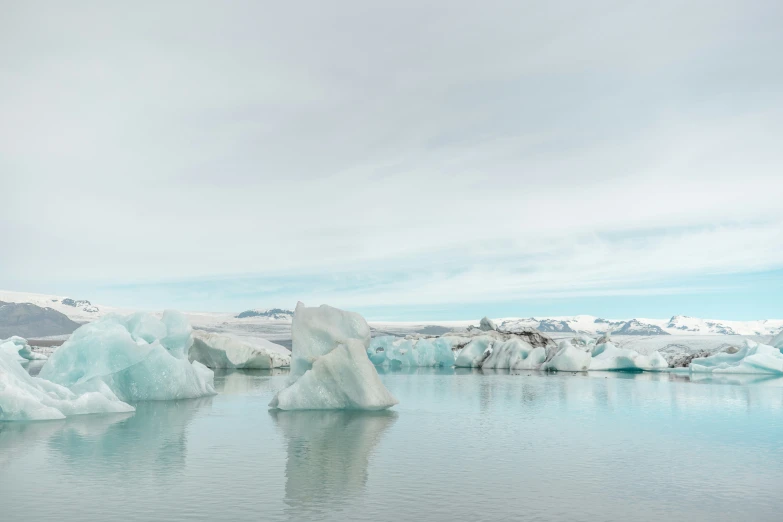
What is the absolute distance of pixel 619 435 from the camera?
12445 millimetres

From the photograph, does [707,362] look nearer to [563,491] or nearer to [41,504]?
[563,491]

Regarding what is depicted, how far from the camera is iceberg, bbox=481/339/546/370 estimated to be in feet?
151

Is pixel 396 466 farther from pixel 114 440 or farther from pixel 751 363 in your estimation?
pixel 751 363

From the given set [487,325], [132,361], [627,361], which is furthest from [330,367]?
[487,325]

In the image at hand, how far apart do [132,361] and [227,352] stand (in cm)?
2698

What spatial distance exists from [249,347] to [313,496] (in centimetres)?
3829

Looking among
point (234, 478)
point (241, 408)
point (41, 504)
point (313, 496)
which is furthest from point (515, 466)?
point (241, 408)

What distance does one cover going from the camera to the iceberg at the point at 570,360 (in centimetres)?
4206

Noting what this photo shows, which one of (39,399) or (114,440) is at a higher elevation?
(39,399)

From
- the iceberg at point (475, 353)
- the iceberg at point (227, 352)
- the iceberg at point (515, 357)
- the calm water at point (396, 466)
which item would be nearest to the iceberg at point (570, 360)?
the iceberg at point (515, 357)

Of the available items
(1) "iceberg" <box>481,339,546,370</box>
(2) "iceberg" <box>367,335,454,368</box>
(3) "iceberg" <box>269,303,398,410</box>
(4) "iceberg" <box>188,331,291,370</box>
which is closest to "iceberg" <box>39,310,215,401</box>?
(3) "iceberg" <box>269,303,398,410</box>

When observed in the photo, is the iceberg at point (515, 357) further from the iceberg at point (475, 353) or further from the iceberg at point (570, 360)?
the iceberg at point (570, 360)

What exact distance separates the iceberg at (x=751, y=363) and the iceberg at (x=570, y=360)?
6517 millimetres

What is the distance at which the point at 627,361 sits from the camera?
4262 centimetres
